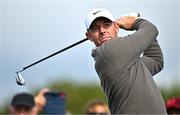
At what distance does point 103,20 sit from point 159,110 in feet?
3.17

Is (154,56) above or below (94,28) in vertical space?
below

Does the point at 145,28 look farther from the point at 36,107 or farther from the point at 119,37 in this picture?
the point at 36,107

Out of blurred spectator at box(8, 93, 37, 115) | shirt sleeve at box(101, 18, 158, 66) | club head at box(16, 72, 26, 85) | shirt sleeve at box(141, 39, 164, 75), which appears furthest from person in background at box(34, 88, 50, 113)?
shirt sleeve at box(101, 18, 158, 66)

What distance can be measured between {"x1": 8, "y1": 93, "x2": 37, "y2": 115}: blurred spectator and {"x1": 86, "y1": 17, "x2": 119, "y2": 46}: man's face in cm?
242

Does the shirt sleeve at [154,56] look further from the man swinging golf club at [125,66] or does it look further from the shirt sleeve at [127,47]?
the shirt sleeve at [127,47]

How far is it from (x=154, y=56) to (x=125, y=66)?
62 centimetres

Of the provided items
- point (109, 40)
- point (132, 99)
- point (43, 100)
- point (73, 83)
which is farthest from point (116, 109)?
point (73, 83)

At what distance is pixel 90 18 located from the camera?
5402 mm

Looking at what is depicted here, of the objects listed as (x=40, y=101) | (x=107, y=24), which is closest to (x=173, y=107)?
(x=40, y=101)

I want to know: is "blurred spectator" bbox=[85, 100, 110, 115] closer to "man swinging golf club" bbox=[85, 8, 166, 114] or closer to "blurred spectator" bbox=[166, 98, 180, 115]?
"blurred spectator" bbox=[166, 98, 180, 115]

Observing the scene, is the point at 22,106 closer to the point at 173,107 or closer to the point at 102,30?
the point at 173,107

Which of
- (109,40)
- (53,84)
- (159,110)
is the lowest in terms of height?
(159,110)

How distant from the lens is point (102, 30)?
531 centimetres

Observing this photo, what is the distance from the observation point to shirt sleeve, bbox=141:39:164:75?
556 cm
